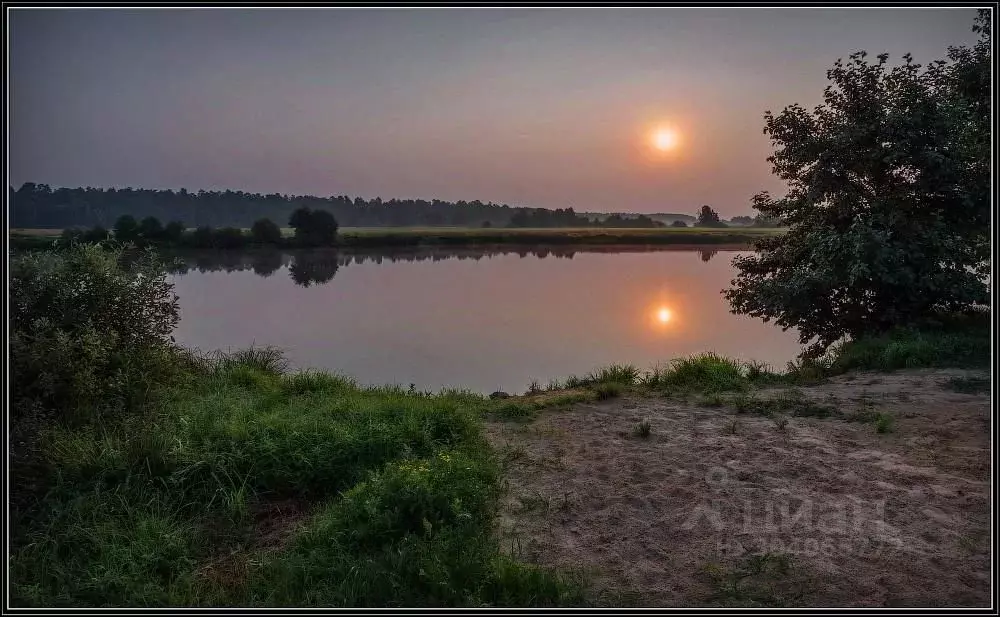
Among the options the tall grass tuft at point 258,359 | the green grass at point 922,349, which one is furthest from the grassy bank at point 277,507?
the green grass at point 922,349

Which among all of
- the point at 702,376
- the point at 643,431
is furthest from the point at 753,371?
the point at 643,431

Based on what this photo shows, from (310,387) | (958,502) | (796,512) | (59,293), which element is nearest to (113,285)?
(59,293)

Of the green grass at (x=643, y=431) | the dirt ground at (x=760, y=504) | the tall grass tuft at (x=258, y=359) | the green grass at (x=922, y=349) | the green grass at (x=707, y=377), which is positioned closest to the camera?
the dirt ground at (x=760, y=504)

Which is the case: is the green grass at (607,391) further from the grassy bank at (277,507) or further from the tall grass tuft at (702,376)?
the grassy bank at (277,507)

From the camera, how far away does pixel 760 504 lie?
4.60m

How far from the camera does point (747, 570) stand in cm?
375

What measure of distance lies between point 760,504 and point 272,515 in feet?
11.7

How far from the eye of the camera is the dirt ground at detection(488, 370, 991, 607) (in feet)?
11.9

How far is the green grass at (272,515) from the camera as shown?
3.68 m

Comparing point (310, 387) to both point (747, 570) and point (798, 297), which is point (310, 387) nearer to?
point (747, 570)

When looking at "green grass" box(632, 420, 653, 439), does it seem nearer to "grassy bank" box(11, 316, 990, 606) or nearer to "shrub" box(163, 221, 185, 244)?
"grassy bank" box(11, 316, 990, 606)

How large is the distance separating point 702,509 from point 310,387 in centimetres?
486

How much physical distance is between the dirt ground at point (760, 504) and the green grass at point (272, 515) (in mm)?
436

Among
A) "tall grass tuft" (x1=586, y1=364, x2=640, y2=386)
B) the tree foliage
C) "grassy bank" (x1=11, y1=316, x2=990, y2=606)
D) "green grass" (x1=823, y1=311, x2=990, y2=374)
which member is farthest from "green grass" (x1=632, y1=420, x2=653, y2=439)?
the tree foliage
